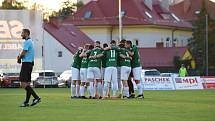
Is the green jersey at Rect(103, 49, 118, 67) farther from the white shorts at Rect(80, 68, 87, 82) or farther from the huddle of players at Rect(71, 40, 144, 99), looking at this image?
the white shorts at Rect(80, 68, 87, 82)

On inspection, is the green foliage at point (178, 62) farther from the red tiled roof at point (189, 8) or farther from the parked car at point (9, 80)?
the red tiled roof at point (189, 8)

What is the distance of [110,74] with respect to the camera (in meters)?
26.2

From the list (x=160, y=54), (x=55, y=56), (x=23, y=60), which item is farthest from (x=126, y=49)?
(x=160, y=54)

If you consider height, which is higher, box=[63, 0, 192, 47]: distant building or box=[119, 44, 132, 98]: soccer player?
box=[63, 0, 192, 47]: distant building

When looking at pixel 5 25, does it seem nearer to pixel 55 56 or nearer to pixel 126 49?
pixel 126 49

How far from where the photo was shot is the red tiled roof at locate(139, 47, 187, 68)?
9057 cm

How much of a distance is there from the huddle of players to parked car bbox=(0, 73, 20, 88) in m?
23.4

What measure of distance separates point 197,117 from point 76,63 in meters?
11.7

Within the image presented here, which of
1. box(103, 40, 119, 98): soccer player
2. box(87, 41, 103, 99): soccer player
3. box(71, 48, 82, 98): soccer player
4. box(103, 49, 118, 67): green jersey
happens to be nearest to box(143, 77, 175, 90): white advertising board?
box(71, 48, 82, 98): soccer player

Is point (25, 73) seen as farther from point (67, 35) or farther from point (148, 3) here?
point (148, 3)

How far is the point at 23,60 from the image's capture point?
20703 millimetres

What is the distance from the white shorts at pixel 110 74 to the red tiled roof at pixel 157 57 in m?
63.0

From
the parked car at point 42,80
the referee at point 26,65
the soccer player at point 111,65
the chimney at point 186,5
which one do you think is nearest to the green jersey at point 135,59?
the soccer player at point 111,65

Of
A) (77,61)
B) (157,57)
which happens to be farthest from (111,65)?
(157,57)
